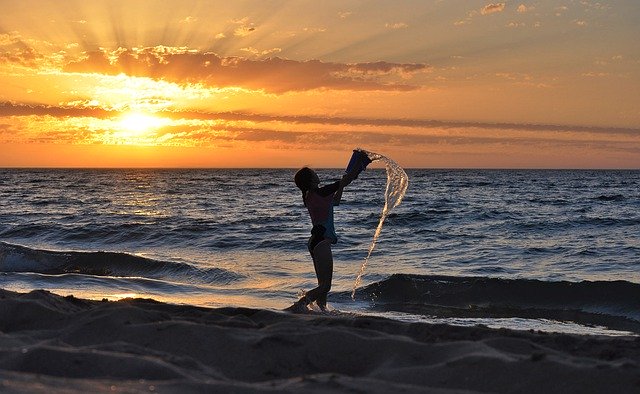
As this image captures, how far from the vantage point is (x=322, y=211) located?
816cm

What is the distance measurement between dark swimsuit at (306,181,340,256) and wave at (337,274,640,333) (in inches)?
123

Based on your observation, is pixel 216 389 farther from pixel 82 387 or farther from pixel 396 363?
pixel 396 363

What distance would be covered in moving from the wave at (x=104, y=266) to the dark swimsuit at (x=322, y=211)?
5.46 metres

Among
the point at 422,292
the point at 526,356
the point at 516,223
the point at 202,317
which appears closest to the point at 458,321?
the point at 422,292

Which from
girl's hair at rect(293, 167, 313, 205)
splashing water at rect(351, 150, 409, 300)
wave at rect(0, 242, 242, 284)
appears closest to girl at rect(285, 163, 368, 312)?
girl's hair at rect(293, 167, 313, 205)

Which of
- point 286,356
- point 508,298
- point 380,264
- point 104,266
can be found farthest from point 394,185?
A: point 104,266

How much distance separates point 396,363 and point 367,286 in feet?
25.4

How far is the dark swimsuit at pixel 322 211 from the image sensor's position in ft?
26.6

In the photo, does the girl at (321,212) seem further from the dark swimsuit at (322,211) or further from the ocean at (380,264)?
the ocean at (380,264)

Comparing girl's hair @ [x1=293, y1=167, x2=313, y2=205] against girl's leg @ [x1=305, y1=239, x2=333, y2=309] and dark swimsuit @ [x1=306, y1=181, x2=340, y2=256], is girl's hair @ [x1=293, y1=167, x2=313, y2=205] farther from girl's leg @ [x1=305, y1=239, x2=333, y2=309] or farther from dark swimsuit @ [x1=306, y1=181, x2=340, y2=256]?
girl's leg @ [x1=305, y1=239, x2=333, y2=309]

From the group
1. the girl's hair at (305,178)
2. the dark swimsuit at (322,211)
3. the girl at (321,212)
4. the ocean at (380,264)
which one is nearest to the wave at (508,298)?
the ocean at (380,264)

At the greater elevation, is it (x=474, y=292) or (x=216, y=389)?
(x=216, y=389)

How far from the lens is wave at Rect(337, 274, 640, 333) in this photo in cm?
1067

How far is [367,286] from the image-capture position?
40.1 feet
